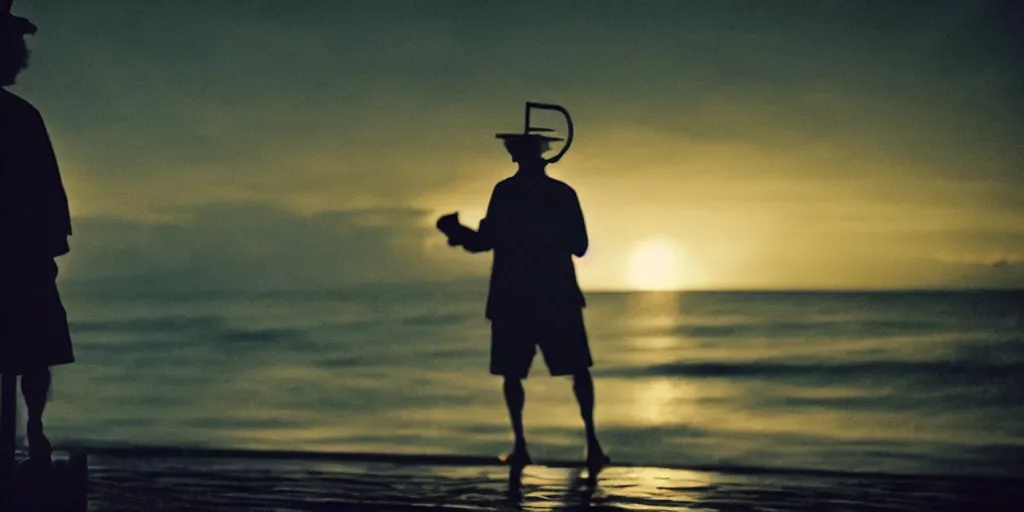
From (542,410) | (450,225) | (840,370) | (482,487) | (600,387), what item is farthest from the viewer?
(840,370)

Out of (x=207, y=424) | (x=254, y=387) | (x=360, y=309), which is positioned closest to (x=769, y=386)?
(x=254, y=387)

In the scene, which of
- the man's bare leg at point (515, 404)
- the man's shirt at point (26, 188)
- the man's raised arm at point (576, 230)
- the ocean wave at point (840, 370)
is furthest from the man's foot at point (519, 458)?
the ocean wave at point (840, 370)

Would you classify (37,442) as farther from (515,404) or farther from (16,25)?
(515,404)

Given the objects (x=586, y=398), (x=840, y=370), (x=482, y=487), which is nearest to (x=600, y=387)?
(x=840, y=370)

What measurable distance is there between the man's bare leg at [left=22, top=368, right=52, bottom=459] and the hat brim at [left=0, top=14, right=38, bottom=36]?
50.7 inches

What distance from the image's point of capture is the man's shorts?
5613 millimetres

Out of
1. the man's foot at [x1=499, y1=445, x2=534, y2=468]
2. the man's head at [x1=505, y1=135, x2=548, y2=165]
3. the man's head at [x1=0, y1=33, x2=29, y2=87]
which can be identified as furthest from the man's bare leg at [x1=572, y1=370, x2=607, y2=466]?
the man's head at [x1=0, y1=33, x2=29, y2=87]

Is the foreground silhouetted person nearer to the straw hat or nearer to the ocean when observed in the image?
the straw hat

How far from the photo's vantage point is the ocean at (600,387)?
11797 millimetres

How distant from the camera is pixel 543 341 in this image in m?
5.66

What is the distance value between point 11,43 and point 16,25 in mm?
72

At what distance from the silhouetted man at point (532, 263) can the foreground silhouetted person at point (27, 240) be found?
2.03 meters

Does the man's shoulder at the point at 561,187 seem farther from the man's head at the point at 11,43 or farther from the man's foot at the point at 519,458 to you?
the man's head at the point at 11,43

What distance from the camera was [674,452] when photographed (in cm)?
1188
